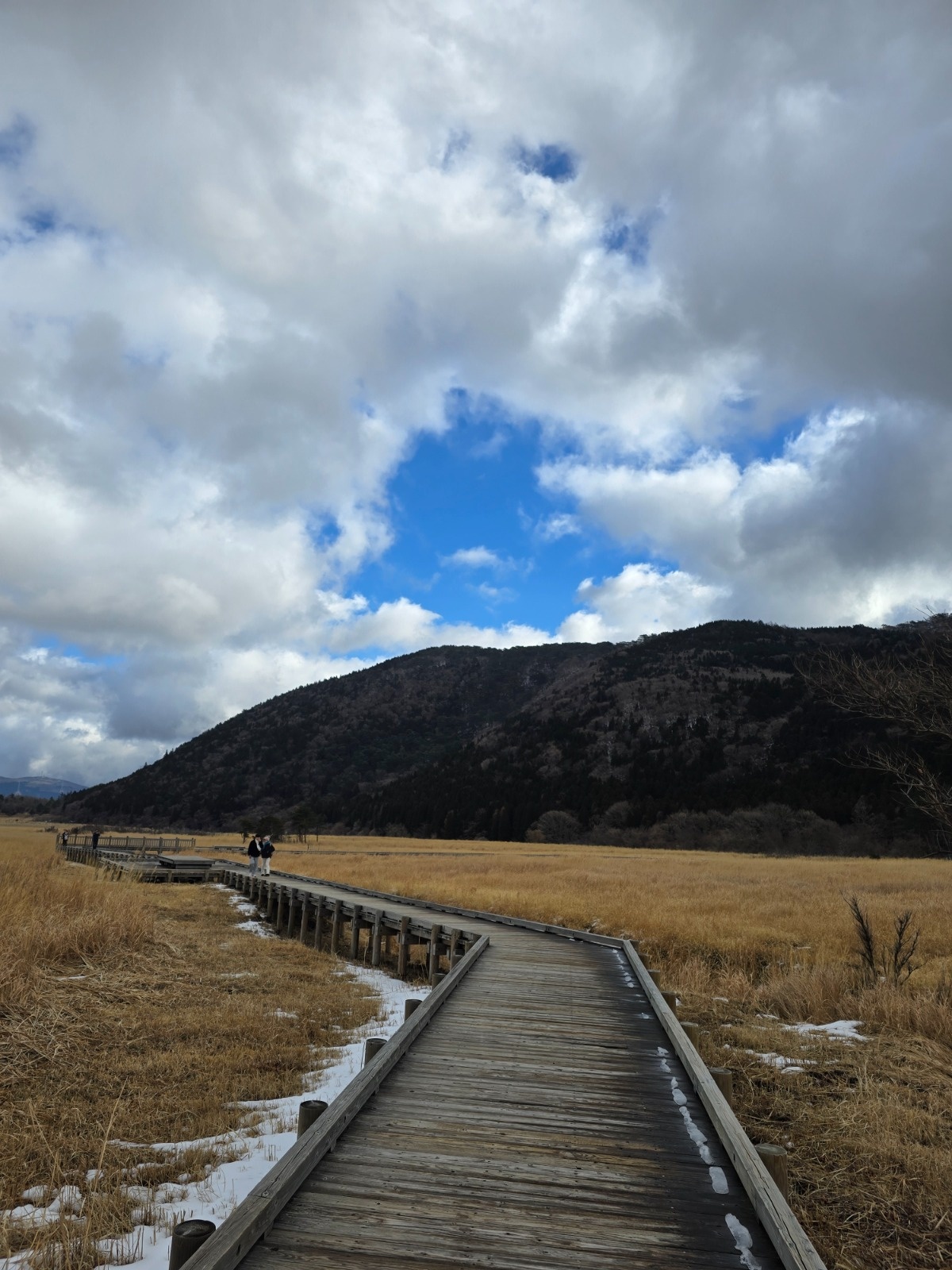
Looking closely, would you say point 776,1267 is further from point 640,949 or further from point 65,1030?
point 640,949

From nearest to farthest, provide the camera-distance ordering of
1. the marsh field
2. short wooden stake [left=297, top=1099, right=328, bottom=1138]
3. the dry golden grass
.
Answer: short wooden stake [left=297, top=1099, right=328, bottom=1138] < the marsh field < the dry golden grass

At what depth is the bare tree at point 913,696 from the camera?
9.47 meters

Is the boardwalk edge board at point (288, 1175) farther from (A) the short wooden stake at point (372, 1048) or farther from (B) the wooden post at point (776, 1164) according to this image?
(B) the wooden post at point (776, 1164)

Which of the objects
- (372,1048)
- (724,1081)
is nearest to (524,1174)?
(372,1048)

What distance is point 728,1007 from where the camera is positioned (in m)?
11.7

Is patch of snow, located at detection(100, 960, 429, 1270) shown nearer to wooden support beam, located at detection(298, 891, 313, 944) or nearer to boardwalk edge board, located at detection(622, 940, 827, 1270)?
boardwalk edge board, located at detection(622, 940, 827, 1270)

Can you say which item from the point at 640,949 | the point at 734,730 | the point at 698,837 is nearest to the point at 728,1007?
the point at 640,949

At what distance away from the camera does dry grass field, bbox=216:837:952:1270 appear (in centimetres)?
531

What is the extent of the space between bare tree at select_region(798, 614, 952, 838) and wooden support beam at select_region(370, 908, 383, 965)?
11.0m

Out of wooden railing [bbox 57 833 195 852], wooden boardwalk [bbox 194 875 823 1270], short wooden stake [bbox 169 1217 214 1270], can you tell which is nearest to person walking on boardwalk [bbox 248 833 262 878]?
wooden railing [bbox 57 833 195 852]

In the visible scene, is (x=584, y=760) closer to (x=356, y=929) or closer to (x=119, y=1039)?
(x=356, y=929)

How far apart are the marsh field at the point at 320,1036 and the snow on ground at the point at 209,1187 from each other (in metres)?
0.16

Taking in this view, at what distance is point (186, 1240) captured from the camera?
325 centimetres

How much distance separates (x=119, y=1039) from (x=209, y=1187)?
4440 millimetres
